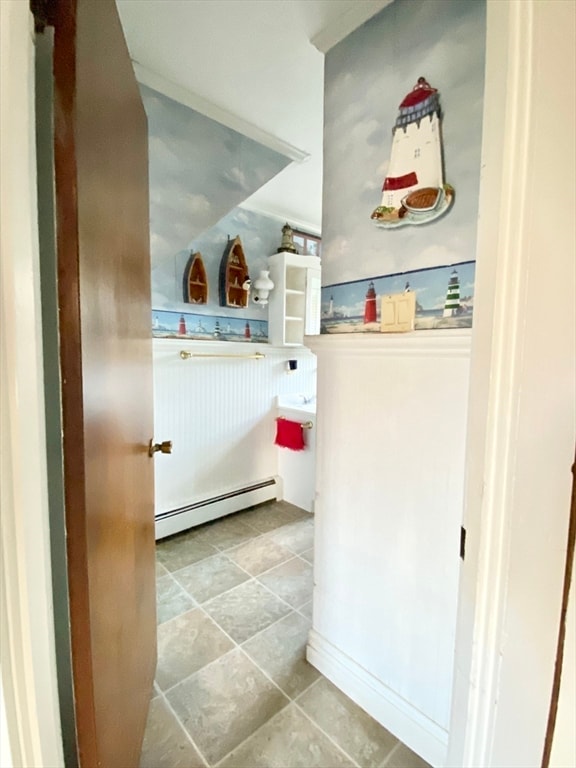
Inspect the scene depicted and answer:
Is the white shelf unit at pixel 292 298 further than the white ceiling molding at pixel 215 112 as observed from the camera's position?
Yes

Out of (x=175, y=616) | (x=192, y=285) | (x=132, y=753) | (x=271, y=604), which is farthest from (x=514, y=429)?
(x=192, y=285)

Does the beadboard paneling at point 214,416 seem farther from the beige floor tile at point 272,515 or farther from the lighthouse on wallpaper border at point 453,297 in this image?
the lighthouse on wallpaper border at point 453,297

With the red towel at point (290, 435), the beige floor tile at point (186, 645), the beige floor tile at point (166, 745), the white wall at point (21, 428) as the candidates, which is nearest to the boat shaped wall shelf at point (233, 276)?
the red towel at point (290, 435)

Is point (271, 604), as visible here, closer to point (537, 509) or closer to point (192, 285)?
point (537, 509)

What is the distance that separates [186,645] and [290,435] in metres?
1.62

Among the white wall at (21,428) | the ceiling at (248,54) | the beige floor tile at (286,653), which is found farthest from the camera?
the beige floor tile at (286,653)

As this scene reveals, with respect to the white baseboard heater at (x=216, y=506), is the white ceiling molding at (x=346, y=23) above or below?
above

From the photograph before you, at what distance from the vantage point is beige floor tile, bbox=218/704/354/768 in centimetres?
110

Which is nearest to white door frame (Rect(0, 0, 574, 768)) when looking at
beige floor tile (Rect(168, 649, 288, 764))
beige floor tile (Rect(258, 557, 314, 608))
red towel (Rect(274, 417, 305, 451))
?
beige floor tile (Rect(168, 649, 288, 764))

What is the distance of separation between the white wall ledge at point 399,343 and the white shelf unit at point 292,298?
1591 millimetres

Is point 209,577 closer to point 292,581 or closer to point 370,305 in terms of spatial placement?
point 292,581

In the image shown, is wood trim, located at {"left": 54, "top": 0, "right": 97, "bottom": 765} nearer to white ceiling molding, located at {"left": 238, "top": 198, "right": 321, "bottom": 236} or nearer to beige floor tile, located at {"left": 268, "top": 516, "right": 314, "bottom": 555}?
beige floor tile, located at {"left": 268, "top": 516, "right": 314, "bottom": 555}

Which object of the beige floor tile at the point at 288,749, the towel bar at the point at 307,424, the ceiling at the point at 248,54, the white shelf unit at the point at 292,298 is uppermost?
the ceiling at the point at 248,54

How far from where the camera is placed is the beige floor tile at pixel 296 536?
2.36m
